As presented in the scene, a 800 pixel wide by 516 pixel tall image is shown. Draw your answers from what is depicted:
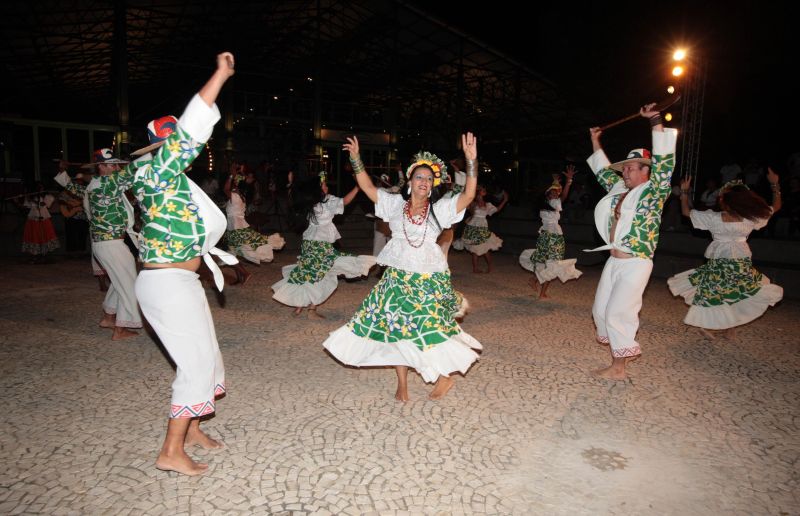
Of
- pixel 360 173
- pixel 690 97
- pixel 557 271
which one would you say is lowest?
pixel 557 271

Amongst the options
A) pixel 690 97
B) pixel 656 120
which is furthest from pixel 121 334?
pixel 690 97

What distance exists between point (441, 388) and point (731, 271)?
400 centimetres

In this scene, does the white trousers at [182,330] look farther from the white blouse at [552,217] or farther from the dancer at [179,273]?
the white blouse at [552,217]

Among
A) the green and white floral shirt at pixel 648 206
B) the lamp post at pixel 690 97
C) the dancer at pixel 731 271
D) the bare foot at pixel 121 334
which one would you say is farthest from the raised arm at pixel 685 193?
the bare foot at pixel 121 334

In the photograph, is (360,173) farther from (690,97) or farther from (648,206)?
(690,97)

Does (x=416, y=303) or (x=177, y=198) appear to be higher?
(x=177, y=198)

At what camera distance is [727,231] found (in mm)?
5727

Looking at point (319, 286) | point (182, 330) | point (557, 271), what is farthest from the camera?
point (557, 271)

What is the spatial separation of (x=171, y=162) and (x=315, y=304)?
3.88 metres

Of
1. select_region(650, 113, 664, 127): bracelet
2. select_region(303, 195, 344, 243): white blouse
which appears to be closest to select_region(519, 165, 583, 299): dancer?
select_region(303, 195, 344, 243): white blouse

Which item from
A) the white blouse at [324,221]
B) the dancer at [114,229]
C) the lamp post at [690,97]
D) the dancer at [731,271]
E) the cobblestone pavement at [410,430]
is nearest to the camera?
the cobblestone pavement at [410,430]

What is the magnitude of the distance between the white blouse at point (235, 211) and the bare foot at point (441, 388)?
17.5ft

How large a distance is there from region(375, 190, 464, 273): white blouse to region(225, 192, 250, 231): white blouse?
491 centimetres

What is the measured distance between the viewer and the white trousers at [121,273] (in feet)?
16.9
